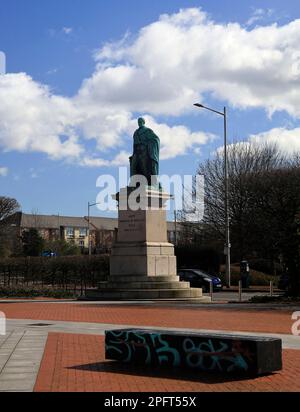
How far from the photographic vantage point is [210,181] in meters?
51.1

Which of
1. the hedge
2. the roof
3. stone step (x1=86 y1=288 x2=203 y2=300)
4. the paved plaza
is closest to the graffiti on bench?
the paved plaza

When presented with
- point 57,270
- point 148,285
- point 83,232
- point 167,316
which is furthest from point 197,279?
point 83,232

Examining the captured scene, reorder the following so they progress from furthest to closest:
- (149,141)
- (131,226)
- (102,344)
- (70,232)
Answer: (70,232), (149,141), (131,226), (102,344)

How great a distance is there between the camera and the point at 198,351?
341 inches

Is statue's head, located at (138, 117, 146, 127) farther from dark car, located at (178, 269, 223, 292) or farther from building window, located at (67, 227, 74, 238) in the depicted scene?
building window, located at (67, 227, 74, 238)

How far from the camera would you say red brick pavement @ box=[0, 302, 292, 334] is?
1489cm

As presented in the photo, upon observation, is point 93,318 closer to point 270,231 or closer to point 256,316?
point 256,316

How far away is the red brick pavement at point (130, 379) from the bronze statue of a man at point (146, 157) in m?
17.4

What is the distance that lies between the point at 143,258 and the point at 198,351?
54.5 ft

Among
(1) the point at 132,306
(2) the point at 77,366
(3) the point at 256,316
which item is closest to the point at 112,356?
(2) the point at 77,366

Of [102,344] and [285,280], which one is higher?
[285,280]

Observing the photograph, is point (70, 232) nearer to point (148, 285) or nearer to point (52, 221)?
point (52, 221)

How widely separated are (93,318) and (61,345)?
17.2ft

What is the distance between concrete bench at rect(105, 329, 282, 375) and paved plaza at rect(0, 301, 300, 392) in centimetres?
16
